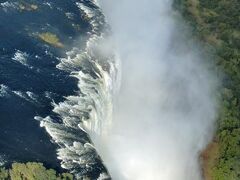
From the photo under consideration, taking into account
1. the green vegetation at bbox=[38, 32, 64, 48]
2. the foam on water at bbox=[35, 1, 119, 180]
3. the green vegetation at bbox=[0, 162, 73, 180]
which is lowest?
the green vegetation at bbox=[0, 162, 73, 180]

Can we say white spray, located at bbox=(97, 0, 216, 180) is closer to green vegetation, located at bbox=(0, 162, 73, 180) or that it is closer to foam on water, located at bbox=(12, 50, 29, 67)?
green vegetation, located at bbox=(0, 162, 73, 180)

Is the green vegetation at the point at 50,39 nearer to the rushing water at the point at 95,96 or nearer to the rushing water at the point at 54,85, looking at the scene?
the rushing water at the point at 95,96

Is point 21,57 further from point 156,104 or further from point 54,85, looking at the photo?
point 156,104

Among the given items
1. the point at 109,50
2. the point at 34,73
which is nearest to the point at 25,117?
the point at 34,73

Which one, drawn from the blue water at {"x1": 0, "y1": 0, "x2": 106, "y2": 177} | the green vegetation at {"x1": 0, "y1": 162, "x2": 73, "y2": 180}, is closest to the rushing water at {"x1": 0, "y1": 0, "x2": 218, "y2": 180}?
the blue water at {"x1": 0, "y1": 0, "x2": 106, "y2": 177}

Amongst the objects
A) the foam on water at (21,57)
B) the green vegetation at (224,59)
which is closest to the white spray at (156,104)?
the green vegetation at (224,59)

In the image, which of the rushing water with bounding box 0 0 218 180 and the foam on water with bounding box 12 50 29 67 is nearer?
the rushing water with bounding box 0 0 218 180
